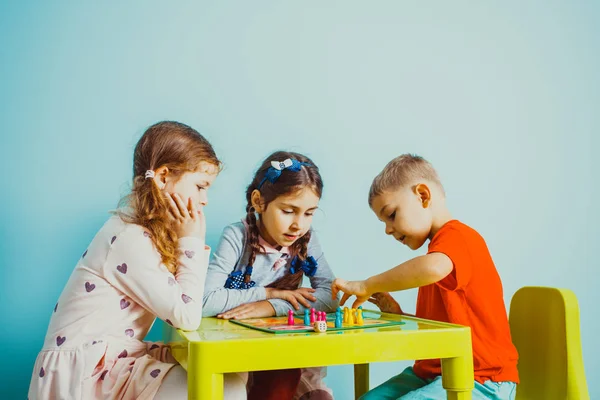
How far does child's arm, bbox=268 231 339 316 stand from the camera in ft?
4.30

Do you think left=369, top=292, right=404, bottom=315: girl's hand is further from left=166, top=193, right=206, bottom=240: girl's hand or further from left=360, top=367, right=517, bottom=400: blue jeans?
left=166, top=193, right=206, bottom=240: girl's hand

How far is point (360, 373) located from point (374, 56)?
1.01 metres

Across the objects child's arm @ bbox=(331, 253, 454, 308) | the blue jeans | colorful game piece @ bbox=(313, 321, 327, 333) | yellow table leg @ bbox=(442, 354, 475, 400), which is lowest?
the blue jeans

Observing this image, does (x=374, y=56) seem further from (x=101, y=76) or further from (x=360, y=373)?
(x=360, y=373)

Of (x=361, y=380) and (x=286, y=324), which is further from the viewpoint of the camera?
(x=361, y=380)

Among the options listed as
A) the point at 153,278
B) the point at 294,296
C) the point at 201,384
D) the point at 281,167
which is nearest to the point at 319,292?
the point at 294,296

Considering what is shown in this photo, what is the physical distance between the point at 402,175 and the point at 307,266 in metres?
0.32

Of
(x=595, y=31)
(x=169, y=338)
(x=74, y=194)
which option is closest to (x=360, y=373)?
(x=169, y=338)

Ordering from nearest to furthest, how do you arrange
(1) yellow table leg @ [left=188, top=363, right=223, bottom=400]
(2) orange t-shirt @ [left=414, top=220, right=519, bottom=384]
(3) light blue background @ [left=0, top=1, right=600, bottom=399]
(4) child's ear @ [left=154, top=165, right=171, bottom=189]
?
(1) yellow table leg @ [left=188, top=363, right=223, bottom=400]
(2) orange t-shirt @ [left=414, top=220, right=519, bottom=384]
(4) child's ear @ [left=154, top=165, right=171, bottom=189]
(3) light blue background @ [left=0, top=1, right=600, bottom=399]

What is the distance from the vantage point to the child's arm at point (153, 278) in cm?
110

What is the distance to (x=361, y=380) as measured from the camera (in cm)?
150

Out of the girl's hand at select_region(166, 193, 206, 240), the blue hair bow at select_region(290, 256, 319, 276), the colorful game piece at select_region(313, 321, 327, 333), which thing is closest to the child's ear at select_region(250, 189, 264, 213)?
the blue hair bow at select_region(290, 256, 319, 276)

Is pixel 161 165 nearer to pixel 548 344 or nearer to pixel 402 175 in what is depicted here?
pixel 402 175

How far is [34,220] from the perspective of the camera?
167 cm
